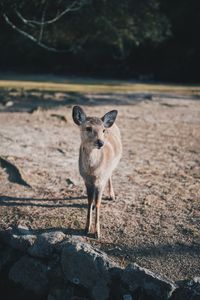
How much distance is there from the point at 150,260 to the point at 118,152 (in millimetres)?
1786

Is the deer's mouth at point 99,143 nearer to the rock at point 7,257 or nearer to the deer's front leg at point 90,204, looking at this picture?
the deer's front leg at point 90,204

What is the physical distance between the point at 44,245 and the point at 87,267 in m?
0.52

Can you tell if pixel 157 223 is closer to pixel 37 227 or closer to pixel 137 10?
pixel 37 227

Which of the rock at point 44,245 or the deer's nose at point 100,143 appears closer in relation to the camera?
the rock at point 44,245

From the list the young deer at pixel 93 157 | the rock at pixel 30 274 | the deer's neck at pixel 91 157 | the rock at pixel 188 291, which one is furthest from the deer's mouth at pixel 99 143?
the rock at pixel 188 291

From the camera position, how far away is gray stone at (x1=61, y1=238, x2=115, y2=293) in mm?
4520

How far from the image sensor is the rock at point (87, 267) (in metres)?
4.49

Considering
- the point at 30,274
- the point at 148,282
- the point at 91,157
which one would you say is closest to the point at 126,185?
the point at 91,157

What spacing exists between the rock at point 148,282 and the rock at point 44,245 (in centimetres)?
79

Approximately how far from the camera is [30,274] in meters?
4.85

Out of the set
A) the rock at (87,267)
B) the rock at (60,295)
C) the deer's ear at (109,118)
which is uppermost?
the deer's ear at (109,118)

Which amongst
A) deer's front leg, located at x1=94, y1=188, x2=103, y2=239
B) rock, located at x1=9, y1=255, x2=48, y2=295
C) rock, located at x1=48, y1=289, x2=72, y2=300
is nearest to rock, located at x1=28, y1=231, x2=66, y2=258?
rock, located at x1=9, y1=255, x2=48, y2=295

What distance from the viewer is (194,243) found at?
5512 millimetres

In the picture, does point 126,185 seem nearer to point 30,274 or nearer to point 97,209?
point 97,209
